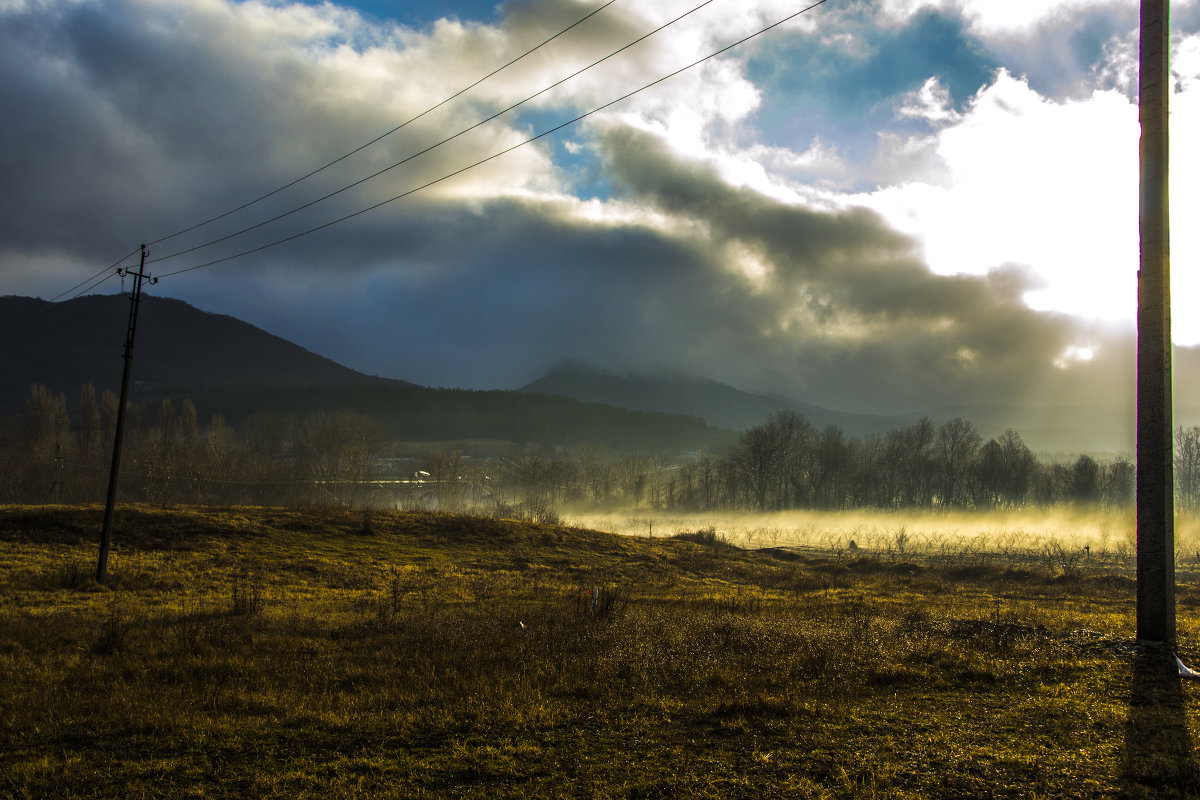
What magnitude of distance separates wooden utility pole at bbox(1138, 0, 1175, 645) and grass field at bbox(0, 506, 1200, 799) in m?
1.18

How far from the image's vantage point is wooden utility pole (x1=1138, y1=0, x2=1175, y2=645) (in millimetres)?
11141

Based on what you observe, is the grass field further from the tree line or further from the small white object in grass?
the tree line

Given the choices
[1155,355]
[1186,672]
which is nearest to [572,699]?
[1186,672]

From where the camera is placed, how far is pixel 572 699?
1034 cm

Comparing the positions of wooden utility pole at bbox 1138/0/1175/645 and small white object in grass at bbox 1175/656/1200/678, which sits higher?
wooden utility pole at bbox 1138/0/1175/645

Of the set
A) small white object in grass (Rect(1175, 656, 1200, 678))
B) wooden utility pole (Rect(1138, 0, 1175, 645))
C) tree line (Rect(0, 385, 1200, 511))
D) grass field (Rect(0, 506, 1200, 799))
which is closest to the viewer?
grass field (Rect(0, 506, 1200, 799))

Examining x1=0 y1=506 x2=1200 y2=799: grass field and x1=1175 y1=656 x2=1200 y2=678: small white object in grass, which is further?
x1=1175 y1=656 x2=1200 y2=678: small white object in grass

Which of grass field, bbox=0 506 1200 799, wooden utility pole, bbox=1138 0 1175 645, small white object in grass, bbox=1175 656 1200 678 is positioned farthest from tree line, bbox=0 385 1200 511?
small white object in grass, bbox=1175 656 1200 678

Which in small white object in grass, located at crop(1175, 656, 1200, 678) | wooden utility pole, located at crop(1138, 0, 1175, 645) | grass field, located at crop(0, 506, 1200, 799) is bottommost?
grass field, located at crop(0, 506, 1200, 799)

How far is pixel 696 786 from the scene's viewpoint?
21.9 feet

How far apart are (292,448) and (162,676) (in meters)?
129

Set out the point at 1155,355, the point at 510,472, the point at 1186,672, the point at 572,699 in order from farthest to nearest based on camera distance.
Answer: the point at 510,472, the point at 1155,355, the point at 572,699, the point at 1186,672

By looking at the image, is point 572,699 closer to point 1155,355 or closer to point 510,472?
point 1155,355

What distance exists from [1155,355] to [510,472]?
463 ft
